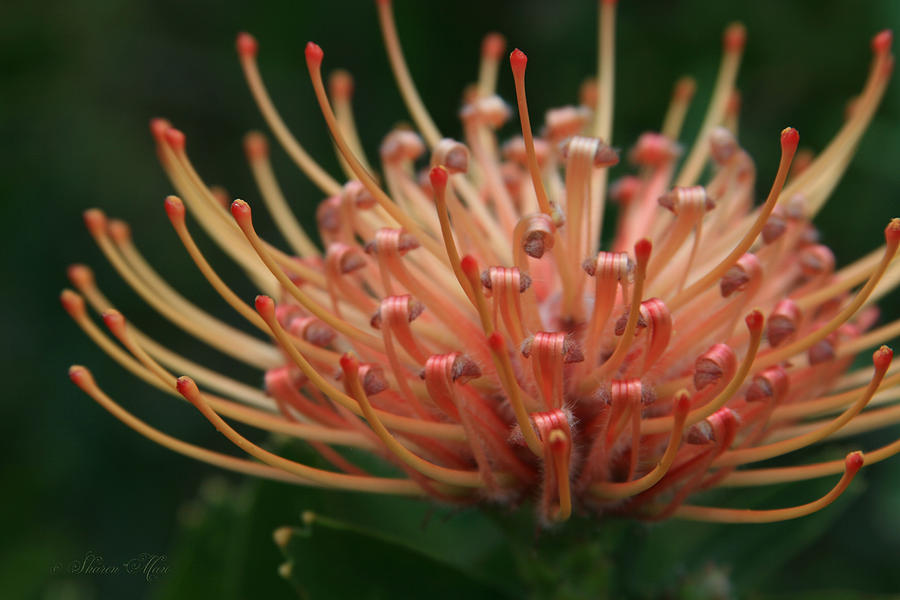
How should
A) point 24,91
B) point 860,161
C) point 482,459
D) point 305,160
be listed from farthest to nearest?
point 24,91, point 860,161, point 305,160, point 482,459

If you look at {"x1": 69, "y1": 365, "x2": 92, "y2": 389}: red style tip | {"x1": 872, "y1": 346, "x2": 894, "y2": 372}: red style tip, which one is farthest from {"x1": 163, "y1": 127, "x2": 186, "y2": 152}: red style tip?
{"x1": 872, "y1": 346, "x2": 894, "y2": 372}: red style tip

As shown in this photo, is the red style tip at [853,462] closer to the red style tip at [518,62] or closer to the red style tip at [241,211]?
the red style tip at [518,62]

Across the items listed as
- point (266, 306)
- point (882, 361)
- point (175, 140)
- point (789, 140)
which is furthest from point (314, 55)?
point (882, 361)

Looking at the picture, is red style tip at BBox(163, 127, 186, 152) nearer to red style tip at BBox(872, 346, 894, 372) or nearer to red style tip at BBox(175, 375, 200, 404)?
red style tip at BBox(175, 375, 200, 404)

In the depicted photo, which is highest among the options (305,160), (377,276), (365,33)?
(365,33)

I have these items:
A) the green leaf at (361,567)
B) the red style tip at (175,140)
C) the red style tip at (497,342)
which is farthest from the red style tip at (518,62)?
the green leaf at (361,567)

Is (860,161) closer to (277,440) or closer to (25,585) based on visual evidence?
(277,440)

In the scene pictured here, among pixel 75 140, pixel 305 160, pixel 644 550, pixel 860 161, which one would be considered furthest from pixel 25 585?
pixel 860 161

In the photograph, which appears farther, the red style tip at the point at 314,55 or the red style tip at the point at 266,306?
the red style tip at the point at 314,55
